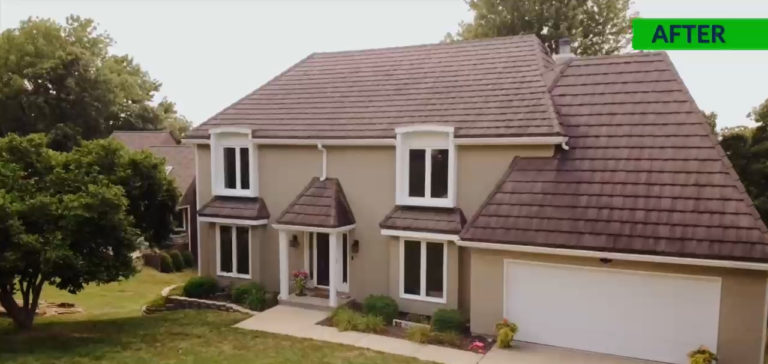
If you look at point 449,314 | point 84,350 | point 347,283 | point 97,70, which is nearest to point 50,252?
point 84,350

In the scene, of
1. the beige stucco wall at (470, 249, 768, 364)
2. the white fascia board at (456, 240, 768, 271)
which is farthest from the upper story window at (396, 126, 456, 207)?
the beige stucco wall at (470, 249, 768, 364)

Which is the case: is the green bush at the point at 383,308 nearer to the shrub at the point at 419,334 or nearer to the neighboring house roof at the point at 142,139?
the shrub at the point at 419,334

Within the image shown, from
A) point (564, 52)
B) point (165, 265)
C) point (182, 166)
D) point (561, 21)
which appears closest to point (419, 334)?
point (564, 52)

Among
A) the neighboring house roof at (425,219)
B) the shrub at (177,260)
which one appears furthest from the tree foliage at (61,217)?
the shrub at (177,260)

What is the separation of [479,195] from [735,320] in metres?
6.15

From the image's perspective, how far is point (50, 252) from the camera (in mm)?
10570

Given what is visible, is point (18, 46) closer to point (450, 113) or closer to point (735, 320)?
point (450, 113)

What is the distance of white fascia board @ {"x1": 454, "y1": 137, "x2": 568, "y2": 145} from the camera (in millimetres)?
12359

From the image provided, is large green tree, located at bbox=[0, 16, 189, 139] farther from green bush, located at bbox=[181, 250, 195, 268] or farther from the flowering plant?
the flowering plant

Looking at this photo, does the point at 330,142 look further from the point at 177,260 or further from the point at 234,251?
the point at 177,260

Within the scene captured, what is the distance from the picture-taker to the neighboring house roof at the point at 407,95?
13.7 meters

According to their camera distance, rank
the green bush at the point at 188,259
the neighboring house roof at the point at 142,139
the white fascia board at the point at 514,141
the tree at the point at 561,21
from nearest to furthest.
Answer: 1. the white fascia board at the point at 514,141
2. the green bush at the point at 188,259
3. the tree at the point at 561,21
4. the neighboring house roof at the point at 142,139

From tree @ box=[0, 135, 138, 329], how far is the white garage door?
9.36m

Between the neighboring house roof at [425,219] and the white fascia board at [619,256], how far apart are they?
1138 mm
